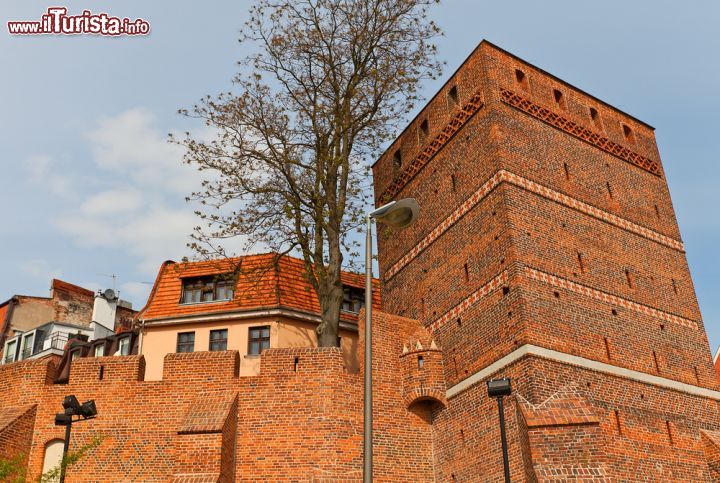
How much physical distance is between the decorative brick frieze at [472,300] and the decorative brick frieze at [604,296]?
2.19ft

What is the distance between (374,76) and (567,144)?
6158 mm

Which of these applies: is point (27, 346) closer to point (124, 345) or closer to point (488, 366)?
point (124, 345)

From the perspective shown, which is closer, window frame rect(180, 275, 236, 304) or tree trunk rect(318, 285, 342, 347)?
tree trunk rect(318, 285, 342, 347)

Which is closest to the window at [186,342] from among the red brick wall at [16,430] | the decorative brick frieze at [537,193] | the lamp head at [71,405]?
the red brick wall at [16,430]

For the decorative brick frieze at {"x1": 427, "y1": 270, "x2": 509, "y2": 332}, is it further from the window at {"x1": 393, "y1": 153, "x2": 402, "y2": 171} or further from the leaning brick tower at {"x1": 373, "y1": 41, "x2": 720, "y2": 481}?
the window at {"x1": 393, "y1": 153, "x2": 402, "y2": 171}

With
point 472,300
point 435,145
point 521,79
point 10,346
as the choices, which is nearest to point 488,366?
point 472,300

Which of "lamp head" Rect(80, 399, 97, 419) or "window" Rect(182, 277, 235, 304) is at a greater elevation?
"window" Rect(182, 277, 235, 304)

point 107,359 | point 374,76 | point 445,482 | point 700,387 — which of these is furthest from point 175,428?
point 700,387

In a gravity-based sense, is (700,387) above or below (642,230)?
below

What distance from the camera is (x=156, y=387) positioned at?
712 inches

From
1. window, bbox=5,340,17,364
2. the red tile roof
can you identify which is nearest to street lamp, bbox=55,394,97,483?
the red tile roof

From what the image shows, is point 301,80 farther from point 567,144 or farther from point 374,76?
point 567,144

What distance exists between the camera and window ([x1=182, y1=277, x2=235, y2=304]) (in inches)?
997

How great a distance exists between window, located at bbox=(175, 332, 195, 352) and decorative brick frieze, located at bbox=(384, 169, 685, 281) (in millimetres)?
7464
